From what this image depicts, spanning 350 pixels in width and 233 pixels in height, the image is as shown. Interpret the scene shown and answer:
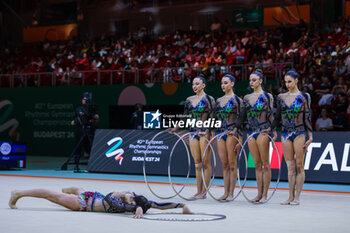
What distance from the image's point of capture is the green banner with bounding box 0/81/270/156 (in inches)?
885

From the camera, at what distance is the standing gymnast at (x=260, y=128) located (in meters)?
10.3

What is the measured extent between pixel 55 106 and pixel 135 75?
4179 mm

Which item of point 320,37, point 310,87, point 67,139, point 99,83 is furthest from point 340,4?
point 67,139

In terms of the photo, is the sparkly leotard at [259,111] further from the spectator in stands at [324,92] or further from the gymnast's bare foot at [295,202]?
the spectator in stands at [324,92]

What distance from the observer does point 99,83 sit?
23.5 meters

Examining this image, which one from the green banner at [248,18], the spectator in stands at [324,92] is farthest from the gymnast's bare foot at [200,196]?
the green banner at [248,18]

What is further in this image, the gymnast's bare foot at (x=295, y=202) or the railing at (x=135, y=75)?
the railing at (x=135, y=75)

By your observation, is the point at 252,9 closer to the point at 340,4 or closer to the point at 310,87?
the point at 340,4

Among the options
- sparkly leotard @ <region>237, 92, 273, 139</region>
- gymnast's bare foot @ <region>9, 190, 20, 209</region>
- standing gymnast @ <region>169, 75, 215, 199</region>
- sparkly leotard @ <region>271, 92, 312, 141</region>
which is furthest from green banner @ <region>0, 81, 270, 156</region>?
gymnast's bare foot @ <region>9, 190, 20, 209</region>

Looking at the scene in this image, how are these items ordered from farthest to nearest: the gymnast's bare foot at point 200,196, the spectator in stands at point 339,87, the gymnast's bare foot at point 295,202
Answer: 1. the spectator in stands at point 339,87
2. the gymnast's bare foot at point 200,196
3. the gymnast's bare foot at point 295,202

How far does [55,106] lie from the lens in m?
24.8

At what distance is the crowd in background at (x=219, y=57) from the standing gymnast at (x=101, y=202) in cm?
971

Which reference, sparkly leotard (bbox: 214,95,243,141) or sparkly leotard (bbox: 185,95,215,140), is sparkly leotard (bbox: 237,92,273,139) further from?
sparkly leotard (bbox: 185,95,215,140)

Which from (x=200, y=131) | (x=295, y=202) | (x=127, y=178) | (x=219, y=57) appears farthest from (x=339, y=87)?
(x=295, y=202)
